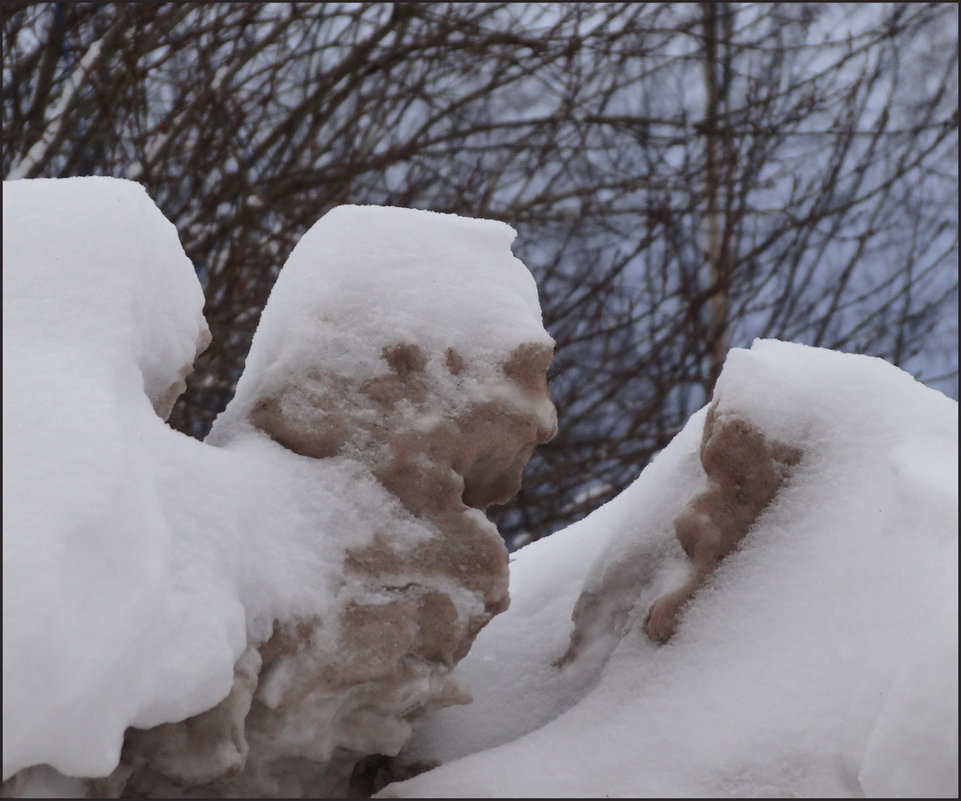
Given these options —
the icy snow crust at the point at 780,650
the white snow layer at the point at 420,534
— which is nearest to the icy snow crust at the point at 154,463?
the white snow layer at the point at 420,534

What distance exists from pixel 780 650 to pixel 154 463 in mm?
621

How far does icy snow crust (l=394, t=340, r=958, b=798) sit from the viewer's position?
41.0 inches

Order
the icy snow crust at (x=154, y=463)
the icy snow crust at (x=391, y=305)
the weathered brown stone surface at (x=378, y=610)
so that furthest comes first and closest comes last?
the icy snow crust at (x=391, y=305) < the weathered brown stone surface at (x=378, y=610) < the icy snow crust at (x=154, y=463)

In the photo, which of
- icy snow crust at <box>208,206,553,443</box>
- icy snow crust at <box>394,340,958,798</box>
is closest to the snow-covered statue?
icy snow crust at <box>208,206,553,443</box>

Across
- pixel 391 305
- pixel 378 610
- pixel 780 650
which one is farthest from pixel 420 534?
pixel 780 650

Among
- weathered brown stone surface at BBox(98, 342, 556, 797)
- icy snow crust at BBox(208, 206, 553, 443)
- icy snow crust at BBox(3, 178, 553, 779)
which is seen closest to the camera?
icy snow crust at BBox(3, 178, 553, 779)

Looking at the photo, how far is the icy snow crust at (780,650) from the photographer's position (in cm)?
104

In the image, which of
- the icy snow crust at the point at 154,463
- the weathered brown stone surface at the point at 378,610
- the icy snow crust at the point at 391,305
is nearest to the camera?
the icy snow crust at the point at 154,463

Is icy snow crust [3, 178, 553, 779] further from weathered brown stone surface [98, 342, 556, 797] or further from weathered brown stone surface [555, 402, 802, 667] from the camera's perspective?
weathered brown stone surface [555, 402, 802, 667]

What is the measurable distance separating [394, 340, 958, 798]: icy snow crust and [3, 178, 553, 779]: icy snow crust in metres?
0.22

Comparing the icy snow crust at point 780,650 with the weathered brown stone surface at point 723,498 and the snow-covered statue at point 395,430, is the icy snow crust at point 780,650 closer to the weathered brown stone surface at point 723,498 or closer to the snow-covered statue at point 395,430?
the weathered brown stone surface at point 723,498

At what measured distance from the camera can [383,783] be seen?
1286mm

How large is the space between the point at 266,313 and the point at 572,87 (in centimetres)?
307

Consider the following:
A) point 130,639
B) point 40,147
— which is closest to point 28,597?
point 130,639
